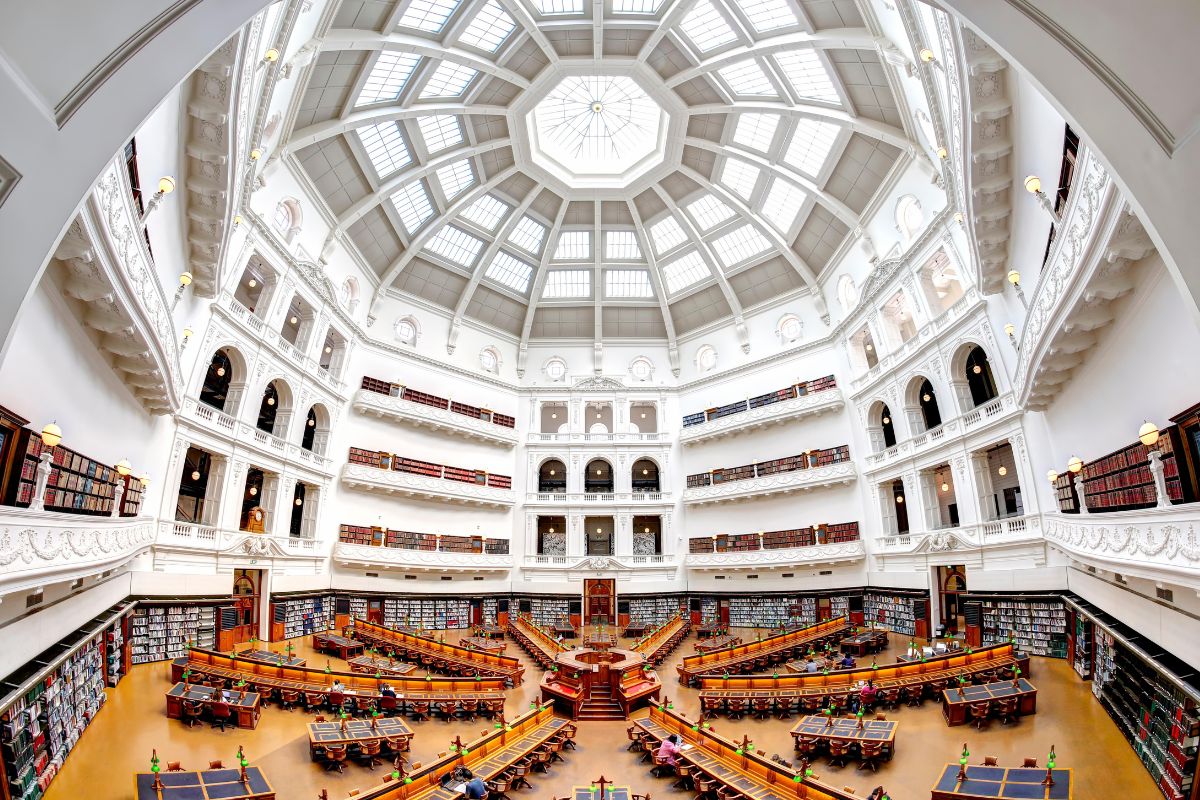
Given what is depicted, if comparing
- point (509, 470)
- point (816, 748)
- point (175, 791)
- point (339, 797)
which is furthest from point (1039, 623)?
point (509, 470)

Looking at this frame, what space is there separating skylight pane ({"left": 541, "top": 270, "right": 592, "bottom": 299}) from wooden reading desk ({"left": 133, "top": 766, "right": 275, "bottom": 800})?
28356 millimetres

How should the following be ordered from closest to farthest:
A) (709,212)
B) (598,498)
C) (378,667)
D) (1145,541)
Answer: (1145,541)
(378,667)
(709,212)
(598,498)

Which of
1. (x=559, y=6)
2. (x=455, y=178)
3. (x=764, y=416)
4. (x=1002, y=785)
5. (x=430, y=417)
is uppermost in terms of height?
(x=559, y=6)

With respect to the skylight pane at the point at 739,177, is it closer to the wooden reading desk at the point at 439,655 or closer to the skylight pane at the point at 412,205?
the skylight pane at the point at 412,205

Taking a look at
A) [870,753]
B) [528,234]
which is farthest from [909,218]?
[870,753]

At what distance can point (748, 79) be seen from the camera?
25016mm

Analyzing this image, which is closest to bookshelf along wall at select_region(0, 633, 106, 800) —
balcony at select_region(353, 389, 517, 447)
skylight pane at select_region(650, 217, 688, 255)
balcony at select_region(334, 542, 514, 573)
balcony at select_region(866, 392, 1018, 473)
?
balcony at select_region(334, 542, 514, 573)

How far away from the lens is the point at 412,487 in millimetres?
28453

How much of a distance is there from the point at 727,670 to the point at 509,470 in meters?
17.2

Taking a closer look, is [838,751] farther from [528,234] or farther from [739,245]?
[528,234]

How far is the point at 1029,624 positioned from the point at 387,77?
28873 mm

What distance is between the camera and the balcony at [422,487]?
27188mm

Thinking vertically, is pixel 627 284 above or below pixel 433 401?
above

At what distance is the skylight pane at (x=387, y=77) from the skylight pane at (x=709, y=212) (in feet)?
50.5
